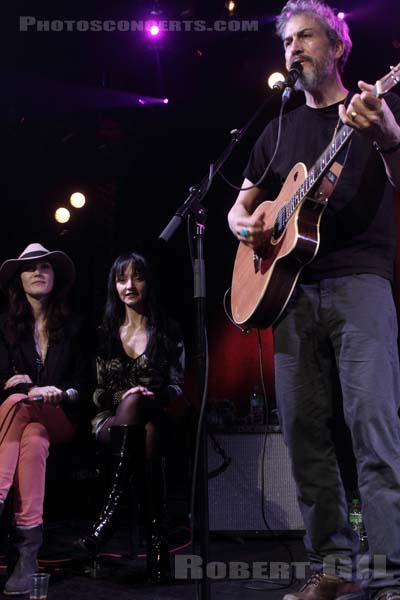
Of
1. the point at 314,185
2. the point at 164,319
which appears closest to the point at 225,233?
the point at 164,319

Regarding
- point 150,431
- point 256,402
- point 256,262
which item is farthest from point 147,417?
point 256,402

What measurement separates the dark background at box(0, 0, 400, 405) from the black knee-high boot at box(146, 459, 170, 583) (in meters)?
3.46

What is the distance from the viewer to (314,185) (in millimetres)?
2045

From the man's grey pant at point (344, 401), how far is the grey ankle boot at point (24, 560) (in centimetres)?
137

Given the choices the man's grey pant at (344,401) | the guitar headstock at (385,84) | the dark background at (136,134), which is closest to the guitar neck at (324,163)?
the guitar headstock at (385,84)

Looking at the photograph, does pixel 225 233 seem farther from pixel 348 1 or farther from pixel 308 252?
pixel 308 252

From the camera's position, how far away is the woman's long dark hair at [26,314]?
3.60 metres

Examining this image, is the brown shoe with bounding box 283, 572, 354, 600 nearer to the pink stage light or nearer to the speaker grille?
the speaker grille

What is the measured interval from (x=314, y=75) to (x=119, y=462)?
6.72ft

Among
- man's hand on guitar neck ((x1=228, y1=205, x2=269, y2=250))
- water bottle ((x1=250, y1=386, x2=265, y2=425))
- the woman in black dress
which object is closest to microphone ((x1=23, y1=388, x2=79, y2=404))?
the woman in black dress

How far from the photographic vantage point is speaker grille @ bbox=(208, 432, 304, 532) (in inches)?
150

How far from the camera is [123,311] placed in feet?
12.5

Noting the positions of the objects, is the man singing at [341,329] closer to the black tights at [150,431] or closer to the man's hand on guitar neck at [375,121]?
the man's hand on guitar neck at [375,121]

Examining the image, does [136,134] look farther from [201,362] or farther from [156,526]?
[201,362]
